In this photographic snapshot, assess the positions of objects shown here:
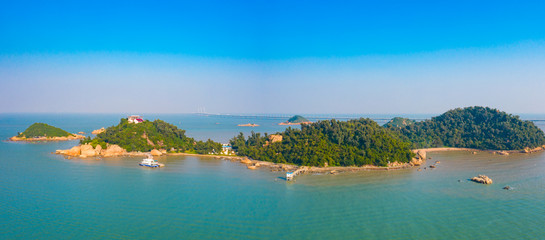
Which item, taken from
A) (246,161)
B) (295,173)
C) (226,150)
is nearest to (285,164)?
(295,173)

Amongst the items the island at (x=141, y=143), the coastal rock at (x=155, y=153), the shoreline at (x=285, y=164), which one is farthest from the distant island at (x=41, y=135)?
the coastal rock at (x=155, y=153)

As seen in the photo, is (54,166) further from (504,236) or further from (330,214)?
(504,236)

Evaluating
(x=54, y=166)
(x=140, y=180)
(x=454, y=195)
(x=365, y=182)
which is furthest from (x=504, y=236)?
(x=54, y=166)

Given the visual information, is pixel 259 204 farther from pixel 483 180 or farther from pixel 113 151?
pixel 113 151

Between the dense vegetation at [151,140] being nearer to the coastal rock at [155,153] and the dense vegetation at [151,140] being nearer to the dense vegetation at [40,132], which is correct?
the coastal rock at [155,153]

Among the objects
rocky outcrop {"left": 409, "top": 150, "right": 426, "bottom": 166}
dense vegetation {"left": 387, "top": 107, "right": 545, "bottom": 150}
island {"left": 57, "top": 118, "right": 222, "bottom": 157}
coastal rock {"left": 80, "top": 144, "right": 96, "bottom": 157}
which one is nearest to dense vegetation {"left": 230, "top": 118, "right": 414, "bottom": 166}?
rocky outcrop {"left": 409, "top": 150, "right": 426, "bottom": 166}

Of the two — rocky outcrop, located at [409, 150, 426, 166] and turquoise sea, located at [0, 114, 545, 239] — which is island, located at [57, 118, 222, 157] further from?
rocky outcrop, located at [409, 150, 426, 166]
